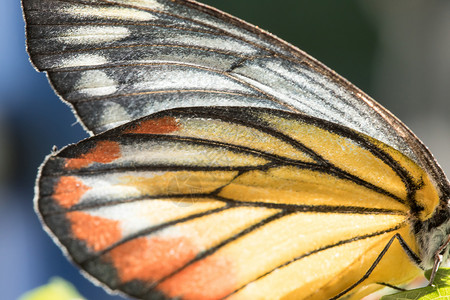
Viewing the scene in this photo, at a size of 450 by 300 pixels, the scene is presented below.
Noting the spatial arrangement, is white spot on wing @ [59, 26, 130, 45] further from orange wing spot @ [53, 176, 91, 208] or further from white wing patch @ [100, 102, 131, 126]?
orange wing spot @ [53, 176, 91, 208]

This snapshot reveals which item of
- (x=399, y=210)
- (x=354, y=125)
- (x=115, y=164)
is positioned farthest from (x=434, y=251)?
(x=115, y=164)

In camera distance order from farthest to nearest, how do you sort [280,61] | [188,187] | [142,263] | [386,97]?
[386,97] < [280,61] < [188,187] < [142,263]

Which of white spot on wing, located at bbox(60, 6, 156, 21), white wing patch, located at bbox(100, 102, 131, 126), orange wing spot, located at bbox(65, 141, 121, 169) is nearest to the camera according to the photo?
orange wing spot, located at bbox(65, 141, 121, 169)

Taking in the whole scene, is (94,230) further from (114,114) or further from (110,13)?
(110,13)

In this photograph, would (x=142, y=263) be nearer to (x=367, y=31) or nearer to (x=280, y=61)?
(x=280, y=61)

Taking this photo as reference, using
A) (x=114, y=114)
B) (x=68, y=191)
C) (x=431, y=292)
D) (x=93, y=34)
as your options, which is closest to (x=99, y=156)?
(x=68, y=191)

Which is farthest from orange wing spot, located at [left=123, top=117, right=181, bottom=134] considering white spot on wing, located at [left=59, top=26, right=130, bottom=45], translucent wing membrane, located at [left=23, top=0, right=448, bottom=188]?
white spot on wing, located at [left=59, top=26, right=130, bottom=45]

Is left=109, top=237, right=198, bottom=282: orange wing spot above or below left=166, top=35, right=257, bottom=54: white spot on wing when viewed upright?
below
